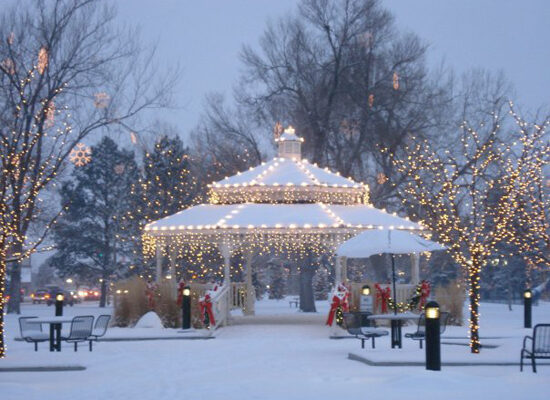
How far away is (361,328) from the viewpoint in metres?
17.8

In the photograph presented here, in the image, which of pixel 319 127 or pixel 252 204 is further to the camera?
pixel 319 127

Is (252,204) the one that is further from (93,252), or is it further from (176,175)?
(93,252)

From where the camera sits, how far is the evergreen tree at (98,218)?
4956 centimetres

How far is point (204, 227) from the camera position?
24688 millimetres

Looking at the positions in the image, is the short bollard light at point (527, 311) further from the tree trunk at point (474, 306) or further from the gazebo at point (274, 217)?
the tree trunk at point (474, 306)

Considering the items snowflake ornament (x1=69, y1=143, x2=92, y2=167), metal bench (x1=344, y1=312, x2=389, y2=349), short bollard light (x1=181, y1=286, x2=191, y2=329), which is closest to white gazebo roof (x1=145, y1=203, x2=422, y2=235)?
short bollard light (x1=181, y1=286, x2=191, y2=329)

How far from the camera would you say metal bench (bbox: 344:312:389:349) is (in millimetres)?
17250

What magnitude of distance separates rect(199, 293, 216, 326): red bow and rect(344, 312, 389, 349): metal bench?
4.48 metres

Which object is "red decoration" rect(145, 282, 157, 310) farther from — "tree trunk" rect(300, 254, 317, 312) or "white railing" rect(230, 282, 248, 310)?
"tree trunk" rect(300, 254, 317, 312)

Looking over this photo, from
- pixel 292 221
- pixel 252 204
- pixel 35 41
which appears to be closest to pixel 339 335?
pixel 292 221

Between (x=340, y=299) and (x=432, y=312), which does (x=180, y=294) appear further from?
(x=432, y=312)

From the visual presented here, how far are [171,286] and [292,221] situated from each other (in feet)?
12.0

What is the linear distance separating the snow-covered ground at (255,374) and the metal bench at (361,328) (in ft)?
1.26

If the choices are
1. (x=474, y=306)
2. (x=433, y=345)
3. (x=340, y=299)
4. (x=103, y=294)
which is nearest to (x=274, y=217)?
(x=340, y=299)
